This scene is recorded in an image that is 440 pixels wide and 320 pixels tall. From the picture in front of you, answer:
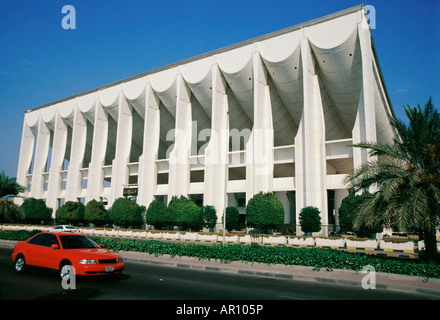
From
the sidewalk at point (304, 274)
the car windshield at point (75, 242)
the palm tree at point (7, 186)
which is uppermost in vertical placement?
the palm tree at point (7, 186)

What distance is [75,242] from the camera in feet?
33.6

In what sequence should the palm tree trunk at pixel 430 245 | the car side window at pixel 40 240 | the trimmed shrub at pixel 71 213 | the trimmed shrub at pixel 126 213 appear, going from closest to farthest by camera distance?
the car side window at pixel 40 240
the palm tree trunk at pixel 430 245
the trimmed shrub at pixel 126 213
the trimmed shrub at pixel 71 213

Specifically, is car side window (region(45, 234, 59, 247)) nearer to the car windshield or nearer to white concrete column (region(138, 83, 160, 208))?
the car windshield

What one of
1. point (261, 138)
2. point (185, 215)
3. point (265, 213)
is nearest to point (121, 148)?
point (185, 215)

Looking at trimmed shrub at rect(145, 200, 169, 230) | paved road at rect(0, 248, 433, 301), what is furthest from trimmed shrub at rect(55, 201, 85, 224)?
paved road at rect(0, 248, 433, 301)

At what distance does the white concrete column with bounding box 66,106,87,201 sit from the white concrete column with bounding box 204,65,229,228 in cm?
2599

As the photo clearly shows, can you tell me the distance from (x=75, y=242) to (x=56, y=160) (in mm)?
52631

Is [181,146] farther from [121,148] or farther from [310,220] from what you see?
[310,220]

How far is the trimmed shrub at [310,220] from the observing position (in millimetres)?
28969

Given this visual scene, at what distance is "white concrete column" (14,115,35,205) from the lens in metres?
62.0

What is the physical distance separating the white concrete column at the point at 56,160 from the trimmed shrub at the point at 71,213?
8.19m

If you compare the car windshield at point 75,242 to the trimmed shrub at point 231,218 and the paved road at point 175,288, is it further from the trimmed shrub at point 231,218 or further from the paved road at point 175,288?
the trimmed shrub at point 231,218

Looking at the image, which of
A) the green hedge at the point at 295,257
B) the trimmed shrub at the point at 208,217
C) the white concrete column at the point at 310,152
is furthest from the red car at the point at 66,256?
the white concrete column at the point at 310,152

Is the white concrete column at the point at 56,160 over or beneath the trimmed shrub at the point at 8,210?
over
